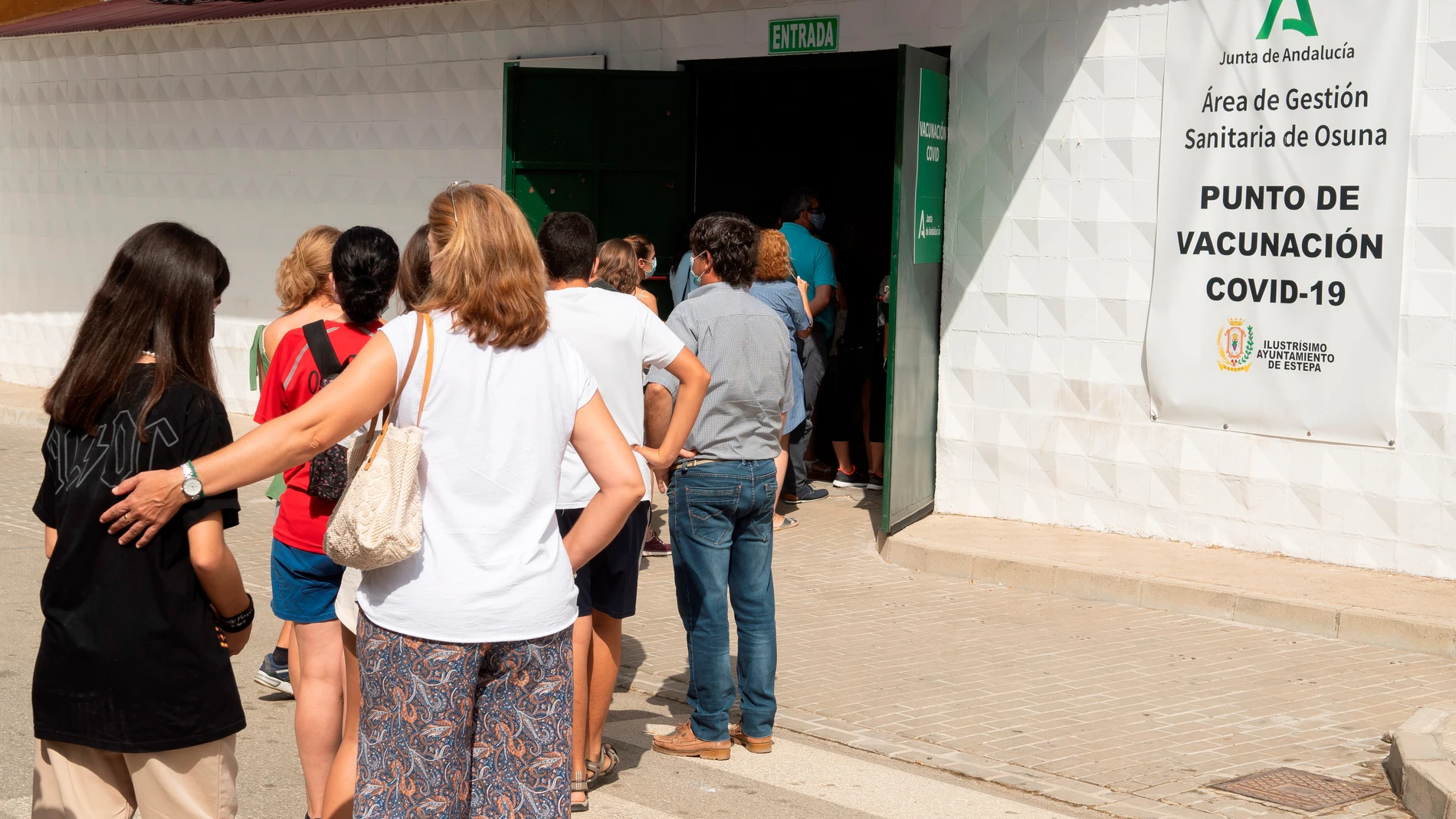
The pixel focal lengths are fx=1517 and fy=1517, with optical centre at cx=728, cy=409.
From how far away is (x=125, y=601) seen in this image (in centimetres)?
299

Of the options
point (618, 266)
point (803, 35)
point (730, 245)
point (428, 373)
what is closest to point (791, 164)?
point (803, 35)

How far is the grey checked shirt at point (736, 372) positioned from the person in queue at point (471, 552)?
6.89ft

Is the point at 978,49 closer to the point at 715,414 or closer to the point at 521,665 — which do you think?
the point at 715,414

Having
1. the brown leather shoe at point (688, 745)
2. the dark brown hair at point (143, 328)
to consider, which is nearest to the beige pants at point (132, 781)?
the dark brown hair at point (143, 328)

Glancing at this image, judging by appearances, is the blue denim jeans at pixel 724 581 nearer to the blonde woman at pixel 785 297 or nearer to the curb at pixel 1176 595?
the blonde woman at pixel 785 297

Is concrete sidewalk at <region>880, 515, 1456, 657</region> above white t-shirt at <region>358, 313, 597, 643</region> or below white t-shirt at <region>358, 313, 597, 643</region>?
below

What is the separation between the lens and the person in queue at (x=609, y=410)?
4.75m

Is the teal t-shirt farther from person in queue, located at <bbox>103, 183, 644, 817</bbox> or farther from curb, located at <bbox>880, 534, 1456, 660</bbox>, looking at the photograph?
person in queue, located at <bbox>103, 183, 644, 817</bbox>

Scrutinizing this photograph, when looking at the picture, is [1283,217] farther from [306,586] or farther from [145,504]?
[145,504]

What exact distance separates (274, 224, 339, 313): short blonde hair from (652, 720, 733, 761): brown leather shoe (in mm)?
2017

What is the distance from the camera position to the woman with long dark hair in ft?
9.82

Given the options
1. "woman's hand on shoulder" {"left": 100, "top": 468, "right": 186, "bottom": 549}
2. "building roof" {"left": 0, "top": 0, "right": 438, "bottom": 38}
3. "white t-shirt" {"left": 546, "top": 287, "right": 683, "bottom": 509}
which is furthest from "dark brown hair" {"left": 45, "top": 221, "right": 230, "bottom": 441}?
"building roof" {"left": 0, "top": 0, "right": 438, "bottom": 38}

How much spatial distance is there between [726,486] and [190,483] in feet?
8.24

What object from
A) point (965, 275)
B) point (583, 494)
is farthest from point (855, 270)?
point (583, 494)
